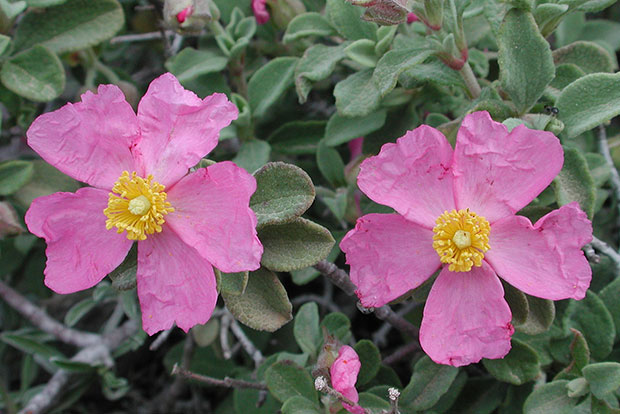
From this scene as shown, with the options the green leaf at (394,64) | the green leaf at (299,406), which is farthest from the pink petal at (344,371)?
the green leaf at (394,64)

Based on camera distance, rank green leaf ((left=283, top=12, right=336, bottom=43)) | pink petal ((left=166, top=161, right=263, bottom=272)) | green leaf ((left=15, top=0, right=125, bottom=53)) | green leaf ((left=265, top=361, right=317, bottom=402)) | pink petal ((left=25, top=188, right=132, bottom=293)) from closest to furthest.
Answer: pink petal ((left=166, top=161, right=263, bottom=272)), pink petal ((left=25, top=188, right=132, bottom=293)), green leaf ((left=265, top=361, right=317, bottom=402)), green leaf ((left=283, top=12, right=336, bottom=43)), green leaf ((left=15, top=0, right=125, bottom=53))

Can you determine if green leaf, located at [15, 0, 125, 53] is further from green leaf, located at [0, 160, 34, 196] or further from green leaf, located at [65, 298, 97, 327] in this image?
green leaf, located at [65, 298, 97, 327]

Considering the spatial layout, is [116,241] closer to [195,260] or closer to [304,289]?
[195,260]

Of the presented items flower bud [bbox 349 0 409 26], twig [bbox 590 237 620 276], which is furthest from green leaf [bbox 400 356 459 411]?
flower bud [bbox 349 0 409 26]

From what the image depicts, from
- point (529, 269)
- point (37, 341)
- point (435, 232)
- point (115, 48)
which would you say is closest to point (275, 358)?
point (435, 232)

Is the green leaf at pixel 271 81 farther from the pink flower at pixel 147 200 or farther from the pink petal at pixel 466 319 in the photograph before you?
the pink petal at pixel 466 319

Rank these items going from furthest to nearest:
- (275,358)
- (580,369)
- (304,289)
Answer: (304,289) → (275,358) → (580,369)
